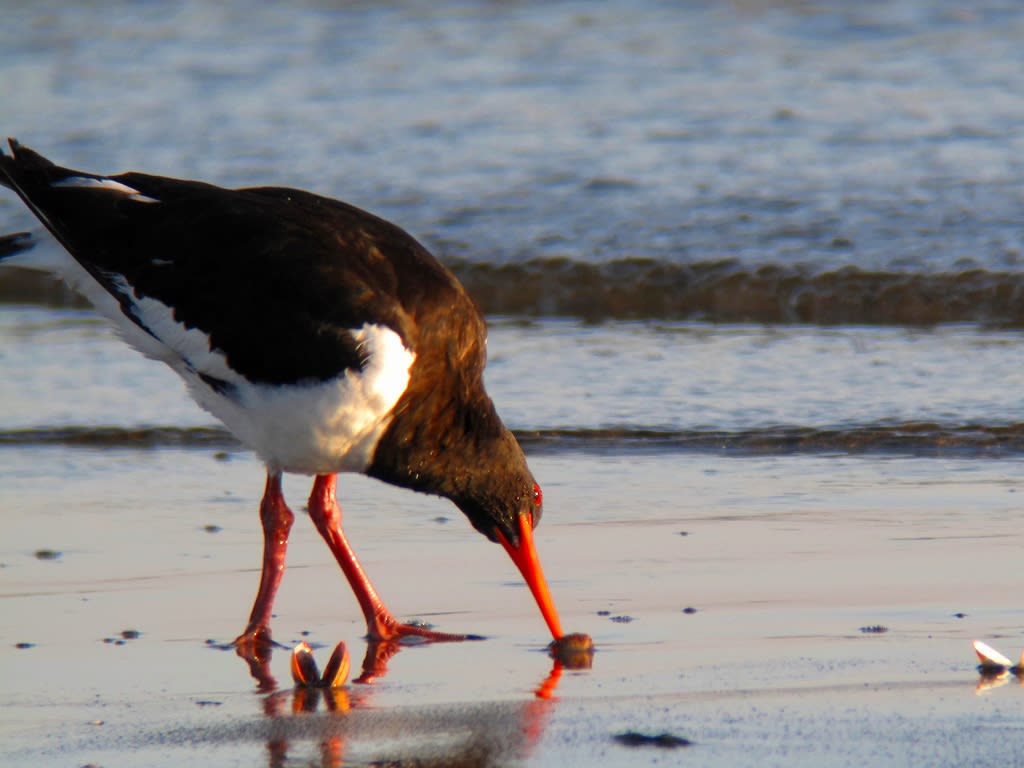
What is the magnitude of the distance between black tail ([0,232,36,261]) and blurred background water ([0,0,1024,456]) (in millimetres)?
1830

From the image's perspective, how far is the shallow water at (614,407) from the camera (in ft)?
12.1

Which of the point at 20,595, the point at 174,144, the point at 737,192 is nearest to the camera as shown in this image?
the point at 20,595

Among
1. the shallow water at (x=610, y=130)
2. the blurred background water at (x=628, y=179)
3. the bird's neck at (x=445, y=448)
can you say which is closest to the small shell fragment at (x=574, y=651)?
the bird's neck at (x=445, y=448)

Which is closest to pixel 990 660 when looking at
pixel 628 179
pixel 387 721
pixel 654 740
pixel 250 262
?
pixel 654 740

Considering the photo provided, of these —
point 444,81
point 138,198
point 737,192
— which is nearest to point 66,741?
point 138,198

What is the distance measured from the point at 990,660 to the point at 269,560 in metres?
1.93

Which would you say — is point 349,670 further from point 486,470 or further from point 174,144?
point 174,144

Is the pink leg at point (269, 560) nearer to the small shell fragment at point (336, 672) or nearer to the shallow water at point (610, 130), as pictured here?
the small shell fragment at point (336, 672)

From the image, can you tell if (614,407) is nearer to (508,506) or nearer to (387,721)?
(508,506)

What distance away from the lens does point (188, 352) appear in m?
4.68

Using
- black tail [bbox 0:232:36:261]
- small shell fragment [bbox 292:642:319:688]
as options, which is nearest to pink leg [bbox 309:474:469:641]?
small shell fragment [bbox 292:642:319:688]

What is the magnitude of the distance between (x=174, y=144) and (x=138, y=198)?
7291mm

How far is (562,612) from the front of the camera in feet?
14.6

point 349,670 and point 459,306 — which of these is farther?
point 459,306
